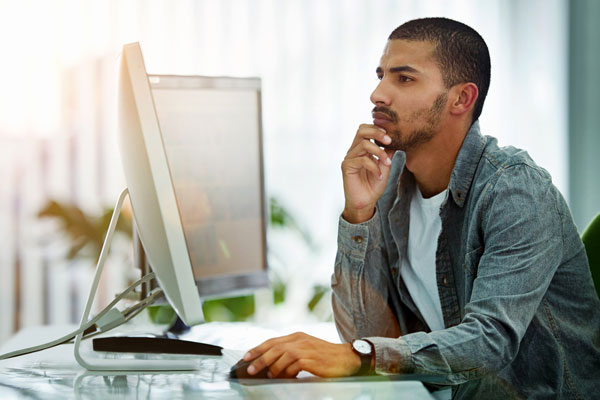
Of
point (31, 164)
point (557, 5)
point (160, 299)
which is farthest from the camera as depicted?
point (557, 5)

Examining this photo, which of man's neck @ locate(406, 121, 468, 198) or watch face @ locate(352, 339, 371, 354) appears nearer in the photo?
watch face @ locate(352, 339, 371, 354)

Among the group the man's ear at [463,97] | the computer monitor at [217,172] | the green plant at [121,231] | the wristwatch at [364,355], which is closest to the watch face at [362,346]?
the wristwatch at [364,355]

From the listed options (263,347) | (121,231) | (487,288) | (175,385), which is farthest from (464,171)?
(121,231)

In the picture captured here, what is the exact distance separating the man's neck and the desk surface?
0.70 meters

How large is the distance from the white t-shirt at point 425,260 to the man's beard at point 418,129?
0.45 feet

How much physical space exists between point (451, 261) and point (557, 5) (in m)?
2.76

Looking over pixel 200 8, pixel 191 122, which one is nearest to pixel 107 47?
pixel 200 8

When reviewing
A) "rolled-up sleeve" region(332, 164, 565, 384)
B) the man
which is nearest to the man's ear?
the man

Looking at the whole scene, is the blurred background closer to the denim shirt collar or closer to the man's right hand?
the man's right hand

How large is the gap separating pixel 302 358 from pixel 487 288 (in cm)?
37

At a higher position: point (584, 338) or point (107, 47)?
point (107, 47)

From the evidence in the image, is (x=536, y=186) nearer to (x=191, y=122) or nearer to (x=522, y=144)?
(x=191, y=122)

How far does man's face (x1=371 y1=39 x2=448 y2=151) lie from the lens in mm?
1425

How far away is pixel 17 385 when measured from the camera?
897mm
